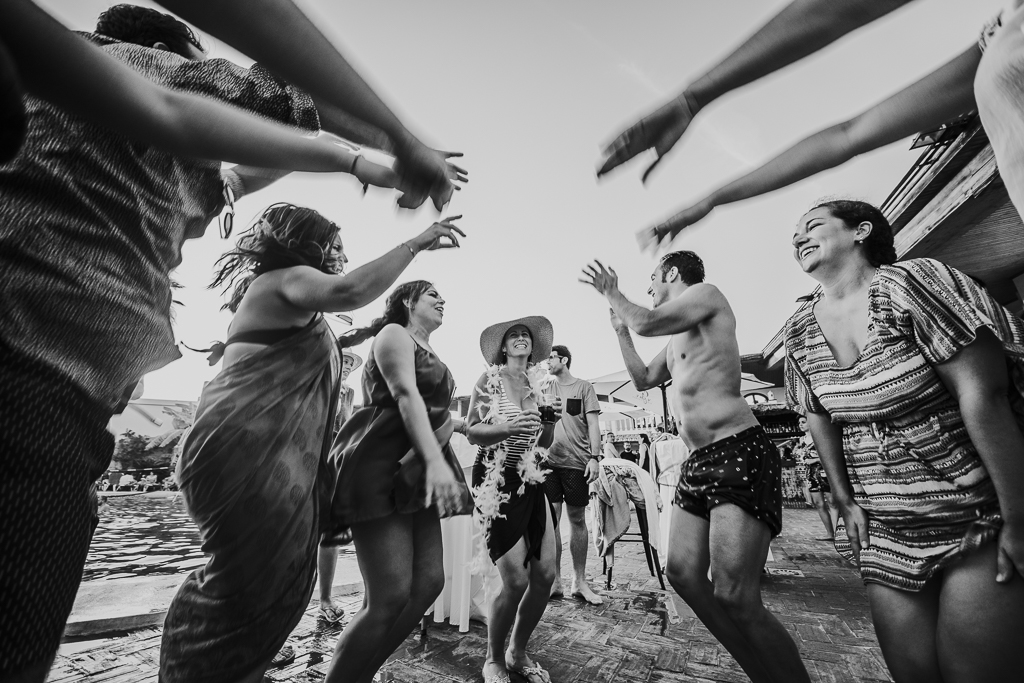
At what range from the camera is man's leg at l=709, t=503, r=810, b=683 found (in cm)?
186

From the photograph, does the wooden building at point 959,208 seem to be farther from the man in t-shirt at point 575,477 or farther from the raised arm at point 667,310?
the man in t-shirt at point 575,477

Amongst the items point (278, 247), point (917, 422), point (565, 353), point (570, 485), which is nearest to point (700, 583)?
point (917, 422)

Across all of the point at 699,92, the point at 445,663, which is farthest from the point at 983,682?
the point at 445,663

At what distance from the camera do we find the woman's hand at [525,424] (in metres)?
2.85

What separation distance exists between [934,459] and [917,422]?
0.12 metres

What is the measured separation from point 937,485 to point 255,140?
6.84 feet

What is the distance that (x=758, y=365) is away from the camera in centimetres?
1034

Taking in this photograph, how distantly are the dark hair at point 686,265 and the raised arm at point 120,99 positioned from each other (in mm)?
2469

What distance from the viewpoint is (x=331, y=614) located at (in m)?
3.43

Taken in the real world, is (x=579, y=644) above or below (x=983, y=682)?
below

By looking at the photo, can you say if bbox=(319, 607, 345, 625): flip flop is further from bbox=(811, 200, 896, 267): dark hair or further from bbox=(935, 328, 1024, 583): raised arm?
bbox=(811, 200, 896, 267): dark hair

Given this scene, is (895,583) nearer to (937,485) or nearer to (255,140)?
(937,485)

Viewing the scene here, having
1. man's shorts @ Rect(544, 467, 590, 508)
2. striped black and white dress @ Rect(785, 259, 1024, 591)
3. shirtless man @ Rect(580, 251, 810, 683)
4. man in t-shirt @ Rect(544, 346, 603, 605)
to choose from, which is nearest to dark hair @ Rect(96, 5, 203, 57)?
shirtless man @ Rect(580, 251, 810, 683)

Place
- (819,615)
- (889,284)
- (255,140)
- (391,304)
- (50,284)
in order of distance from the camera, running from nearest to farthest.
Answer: (50,284), (255,140), (889,284), (391,304), (819,615)
